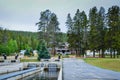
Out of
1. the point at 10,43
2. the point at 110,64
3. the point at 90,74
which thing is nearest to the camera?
the point at 90,74

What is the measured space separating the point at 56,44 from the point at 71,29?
9076 mm

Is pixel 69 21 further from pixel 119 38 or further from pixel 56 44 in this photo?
pixel 119 38

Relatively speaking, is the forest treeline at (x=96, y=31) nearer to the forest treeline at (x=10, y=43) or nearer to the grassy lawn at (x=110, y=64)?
the forest treeline at (x=10, y=43)

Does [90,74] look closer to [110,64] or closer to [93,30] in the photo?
[110,64]

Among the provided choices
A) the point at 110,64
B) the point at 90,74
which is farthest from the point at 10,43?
the point at 90,74

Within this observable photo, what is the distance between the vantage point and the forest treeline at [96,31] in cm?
8394

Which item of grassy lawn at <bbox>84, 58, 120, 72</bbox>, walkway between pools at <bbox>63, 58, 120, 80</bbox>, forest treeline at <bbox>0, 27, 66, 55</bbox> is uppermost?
forest treeline at <bbox>0, 27, 66, 55</bbox>

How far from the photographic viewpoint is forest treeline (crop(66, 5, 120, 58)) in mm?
83938

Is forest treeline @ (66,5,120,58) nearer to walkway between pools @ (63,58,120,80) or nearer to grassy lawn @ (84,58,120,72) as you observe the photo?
grassy lawn @ (84,58,120,72)

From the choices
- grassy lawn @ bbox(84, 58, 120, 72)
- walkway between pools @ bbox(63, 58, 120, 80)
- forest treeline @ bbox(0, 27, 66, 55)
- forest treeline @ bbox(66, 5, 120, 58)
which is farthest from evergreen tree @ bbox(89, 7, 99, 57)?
walkway between pools @ bbox(63, 58, 120, 80)

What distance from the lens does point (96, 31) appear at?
291 feet

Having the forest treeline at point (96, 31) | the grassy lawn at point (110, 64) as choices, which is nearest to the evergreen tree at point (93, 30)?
the forest treeline at point (96, 31)

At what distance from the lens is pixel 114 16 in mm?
85188

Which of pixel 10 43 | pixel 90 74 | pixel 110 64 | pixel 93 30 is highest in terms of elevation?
pixel 93 30
